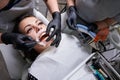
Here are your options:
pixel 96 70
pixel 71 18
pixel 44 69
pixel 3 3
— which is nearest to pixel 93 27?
pixel 71 18

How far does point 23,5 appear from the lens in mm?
1499

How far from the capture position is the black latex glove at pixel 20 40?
1338mm

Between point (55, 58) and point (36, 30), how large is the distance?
222 millimetres

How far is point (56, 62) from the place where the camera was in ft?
4.66

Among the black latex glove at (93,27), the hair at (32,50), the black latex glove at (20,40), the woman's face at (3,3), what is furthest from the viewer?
the hair at (32,50)

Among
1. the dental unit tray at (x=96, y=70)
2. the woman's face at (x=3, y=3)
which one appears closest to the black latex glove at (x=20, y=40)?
the woman's face at (x=3, y=3)

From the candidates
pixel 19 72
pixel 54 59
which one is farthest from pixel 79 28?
pixel 19 72

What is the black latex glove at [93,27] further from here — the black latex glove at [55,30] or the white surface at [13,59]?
the white surface at [13,59]

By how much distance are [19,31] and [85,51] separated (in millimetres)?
463

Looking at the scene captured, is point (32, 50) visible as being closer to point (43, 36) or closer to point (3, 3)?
point (43, 36)

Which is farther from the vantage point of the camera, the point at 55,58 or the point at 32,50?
the point at 32,50

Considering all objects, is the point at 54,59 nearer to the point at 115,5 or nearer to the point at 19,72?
the point at 19,72

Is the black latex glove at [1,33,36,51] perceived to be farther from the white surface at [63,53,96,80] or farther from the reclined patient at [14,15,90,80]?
the white surface at [63,53,96,80]

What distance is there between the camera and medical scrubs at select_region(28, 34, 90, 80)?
4.68 feet
